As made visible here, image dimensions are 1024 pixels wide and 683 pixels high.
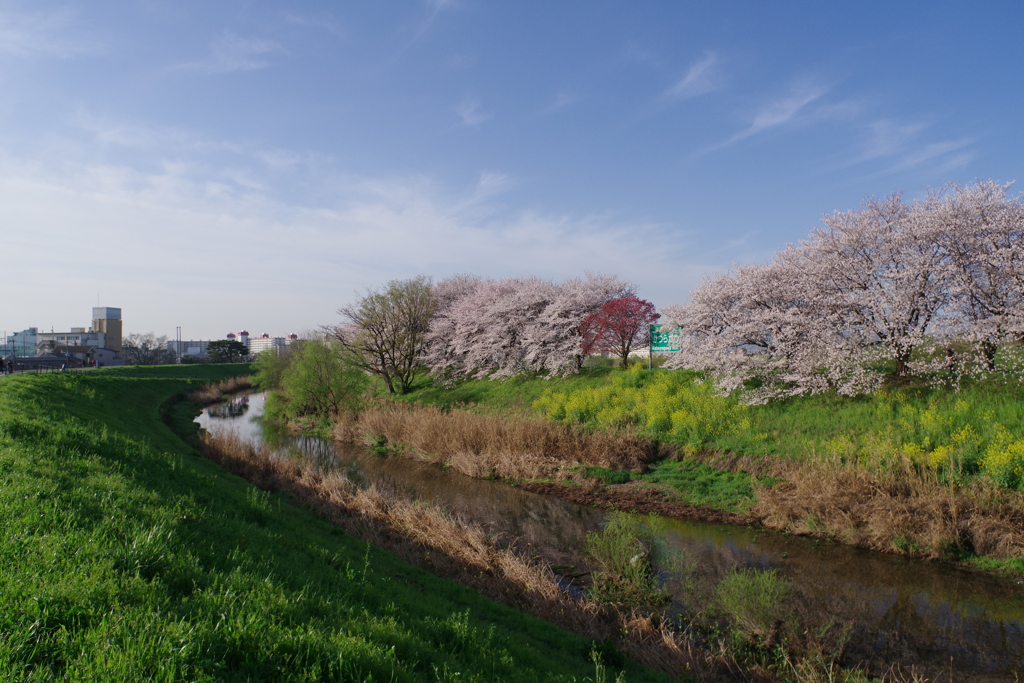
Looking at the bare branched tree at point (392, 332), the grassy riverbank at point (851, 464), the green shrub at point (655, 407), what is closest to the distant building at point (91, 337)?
the bare branched tree at point (392, 332)

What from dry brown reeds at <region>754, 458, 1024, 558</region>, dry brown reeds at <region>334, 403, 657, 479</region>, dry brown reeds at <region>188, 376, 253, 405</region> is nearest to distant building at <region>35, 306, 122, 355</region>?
dry brown reeds at <region>188, 376, 253, 405</region>

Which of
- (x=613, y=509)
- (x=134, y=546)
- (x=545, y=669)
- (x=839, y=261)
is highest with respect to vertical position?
(x=839, y=261)

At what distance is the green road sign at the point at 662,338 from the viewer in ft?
84.0

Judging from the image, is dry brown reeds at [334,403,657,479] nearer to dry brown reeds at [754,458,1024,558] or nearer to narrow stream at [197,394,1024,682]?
narrow stream at [197,394,1024,682]

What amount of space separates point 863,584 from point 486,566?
25.8 feet

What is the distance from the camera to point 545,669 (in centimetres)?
596

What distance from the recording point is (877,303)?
1734 centimetres

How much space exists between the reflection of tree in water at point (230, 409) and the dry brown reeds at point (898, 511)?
1575 inches

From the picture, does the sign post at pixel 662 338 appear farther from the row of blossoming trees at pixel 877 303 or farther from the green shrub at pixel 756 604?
the green shrub at pixel 756 604

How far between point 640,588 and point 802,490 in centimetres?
647

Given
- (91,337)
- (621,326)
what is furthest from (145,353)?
(621,326)

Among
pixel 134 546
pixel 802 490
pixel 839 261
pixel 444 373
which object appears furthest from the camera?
pixel 444 373

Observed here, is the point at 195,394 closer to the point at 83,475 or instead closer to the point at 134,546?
the point at 83,475

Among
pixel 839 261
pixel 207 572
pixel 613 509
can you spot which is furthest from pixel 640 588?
pixel 839 261
